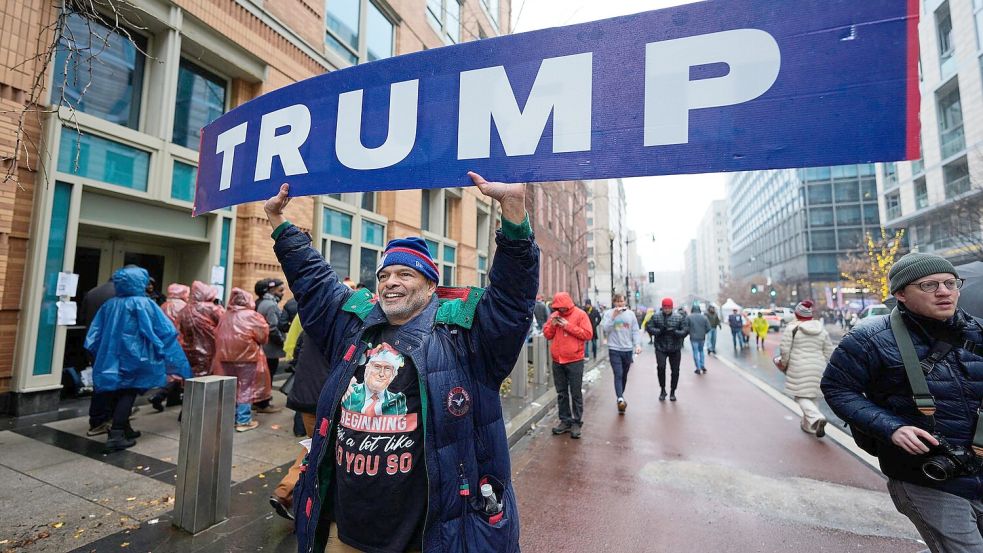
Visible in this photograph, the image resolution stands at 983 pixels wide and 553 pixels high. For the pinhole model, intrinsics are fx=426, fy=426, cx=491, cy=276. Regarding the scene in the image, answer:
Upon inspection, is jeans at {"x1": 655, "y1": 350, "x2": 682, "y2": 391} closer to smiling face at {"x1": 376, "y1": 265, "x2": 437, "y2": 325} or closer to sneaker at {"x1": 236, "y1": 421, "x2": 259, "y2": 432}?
sneaker at {"x1": 236, "y1": 421, "x2": 259, "y2": 432}

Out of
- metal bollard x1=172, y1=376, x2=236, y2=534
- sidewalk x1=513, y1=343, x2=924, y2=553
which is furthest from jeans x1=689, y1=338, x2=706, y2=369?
metal bollard x1=172, y1=376, x2=236, y2=534

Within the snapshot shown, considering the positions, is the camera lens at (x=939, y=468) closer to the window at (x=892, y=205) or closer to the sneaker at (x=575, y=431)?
the sneaker at (x=575, y=431)

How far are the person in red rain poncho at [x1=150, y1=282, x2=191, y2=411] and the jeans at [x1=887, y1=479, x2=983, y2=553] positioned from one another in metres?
7.52

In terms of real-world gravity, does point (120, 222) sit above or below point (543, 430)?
above

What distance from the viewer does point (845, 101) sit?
1702 mm

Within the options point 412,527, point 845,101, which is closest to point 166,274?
point 412,527

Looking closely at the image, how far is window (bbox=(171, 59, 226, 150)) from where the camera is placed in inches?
301

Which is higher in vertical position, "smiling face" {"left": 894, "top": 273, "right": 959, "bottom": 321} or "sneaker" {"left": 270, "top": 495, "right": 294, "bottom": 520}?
"smiling face" {"left": 894, "top": 273, "right": 959, "bottom": 321}

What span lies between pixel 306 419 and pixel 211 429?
2.26 feet

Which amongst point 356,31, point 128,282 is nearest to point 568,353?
point 128,282

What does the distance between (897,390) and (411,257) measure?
260 centimetres

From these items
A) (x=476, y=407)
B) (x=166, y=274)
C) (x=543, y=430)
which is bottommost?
(x=543, y=430)

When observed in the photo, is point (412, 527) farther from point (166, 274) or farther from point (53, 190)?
point (166, 274)

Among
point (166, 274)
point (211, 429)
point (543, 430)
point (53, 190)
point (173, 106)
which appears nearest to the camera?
point (211, 429)
